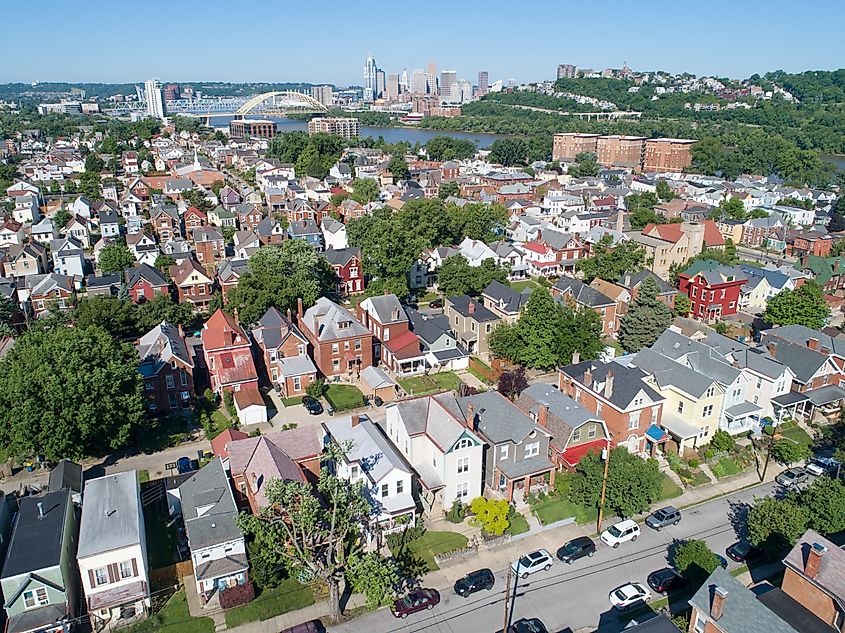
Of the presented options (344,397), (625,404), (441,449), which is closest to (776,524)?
(625,404)

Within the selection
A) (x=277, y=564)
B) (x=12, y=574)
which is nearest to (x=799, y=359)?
(x=277, y=564)

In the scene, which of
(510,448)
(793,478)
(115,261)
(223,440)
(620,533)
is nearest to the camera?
(620,533)

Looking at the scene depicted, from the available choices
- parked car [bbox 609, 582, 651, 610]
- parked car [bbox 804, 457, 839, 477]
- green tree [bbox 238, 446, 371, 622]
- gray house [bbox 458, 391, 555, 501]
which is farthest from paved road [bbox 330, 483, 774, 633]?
parked car [bbox 804, 457, 839, 477]

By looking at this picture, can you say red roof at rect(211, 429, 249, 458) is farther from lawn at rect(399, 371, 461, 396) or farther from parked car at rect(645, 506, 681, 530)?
parked car at rect(645, 506, 681, 530)

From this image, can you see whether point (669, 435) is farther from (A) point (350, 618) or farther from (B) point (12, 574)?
(B) point (12, 574)

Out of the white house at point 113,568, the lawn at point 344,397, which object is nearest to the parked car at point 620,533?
the lawn at point 344,397

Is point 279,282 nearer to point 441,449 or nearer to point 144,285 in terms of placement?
point 144,285
